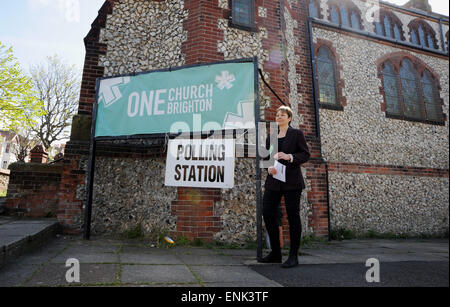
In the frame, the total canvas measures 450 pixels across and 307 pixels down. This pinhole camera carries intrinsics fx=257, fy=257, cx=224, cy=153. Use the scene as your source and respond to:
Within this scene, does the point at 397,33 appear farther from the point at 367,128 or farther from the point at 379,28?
the point at 367,128

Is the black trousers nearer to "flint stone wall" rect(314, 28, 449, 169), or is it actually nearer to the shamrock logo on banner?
the shamrock logo on banner

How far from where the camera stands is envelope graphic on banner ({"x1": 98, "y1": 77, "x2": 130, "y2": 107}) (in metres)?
4.45

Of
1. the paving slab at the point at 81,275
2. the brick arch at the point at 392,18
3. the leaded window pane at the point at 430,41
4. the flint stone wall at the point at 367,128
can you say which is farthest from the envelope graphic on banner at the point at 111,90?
the leaded window pane at the point at 430,41

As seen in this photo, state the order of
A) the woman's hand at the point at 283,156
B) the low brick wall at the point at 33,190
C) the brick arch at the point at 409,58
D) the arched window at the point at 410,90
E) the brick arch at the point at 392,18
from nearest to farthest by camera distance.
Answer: the woman's hand at the point at 283,156, the low brick wall at the point at 33,190, the arched window at the point at 410,90, the brick arch at the point at 409,58, the brick arch at the point at 392,18

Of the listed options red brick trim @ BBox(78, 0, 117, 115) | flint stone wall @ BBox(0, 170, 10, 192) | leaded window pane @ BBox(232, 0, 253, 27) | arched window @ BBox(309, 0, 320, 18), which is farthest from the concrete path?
flint stone wall @ BBox(0, 170, 10, 192)

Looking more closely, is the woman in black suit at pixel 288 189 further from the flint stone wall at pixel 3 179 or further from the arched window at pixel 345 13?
the flint stone wall at pixel 3 179

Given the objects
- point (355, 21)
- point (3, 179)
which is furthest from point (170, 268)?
point (3, 179)

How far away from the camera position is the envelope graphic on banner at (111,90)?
445 cm

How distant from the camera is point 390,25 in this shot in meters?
10.7

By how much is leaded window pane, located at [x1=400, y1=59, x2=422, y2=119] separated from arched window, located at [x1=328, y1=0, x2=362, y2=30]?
2.30m

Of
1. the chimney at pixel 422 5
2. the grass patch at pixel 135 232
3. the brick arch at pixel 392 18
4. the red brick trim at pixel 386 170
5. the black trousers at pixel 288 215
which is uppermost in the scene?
the chimney at pixel 422 5

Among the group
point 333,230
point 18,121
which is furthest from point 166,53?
point 18,121

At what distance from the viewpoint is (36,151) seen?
8234 millimetres

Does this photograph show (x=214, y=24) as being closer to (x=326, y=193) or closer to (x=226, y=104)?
(x=226, y=104)
